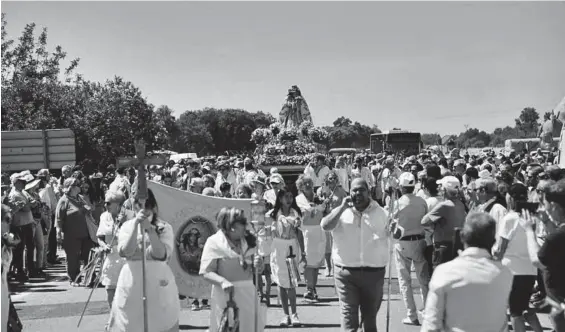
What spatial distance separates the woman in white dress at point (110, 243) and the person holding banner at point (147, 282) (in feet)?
5.30

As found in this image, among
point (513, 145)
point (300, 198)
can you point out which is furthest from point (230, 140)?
point (300, 198)

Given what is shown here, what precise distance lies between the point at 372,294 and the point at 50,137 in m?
14.2

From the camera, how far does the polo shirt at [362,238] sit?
285 inches

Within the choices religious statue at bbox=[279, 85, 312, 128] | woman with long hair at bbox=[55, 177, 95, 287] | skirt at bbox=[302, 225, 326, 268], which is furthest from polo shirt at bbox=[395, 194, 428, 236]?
religious statue at bbox=[279, 85, 312, 128]

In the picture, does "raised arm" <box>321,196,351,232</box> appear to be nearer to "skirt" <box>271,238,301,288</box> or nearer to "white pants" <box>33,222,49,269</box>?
"skirt" <box>271,238,301,288</box>

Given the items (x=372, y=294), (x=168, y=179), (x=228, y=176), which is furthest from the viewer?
(x=228, y=176)

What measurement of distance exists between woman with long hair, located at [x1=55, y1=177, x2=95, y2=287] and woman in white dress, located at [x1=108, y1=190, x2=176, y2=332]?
23.3 ft

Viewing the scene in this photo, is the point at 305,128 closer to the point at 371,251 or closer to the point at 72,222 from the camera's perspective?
the point at 72,222

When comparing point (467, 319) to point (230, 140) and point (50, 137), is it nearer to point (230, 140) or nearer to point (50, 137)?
point (50, 137)

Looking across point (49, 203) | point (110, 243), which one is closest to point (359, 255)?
point (110, 243)

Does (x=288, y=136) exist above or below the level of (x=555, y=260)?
above

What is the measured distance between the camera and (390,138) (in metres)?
58.0

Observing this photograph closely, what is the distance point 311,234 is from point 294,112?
27.5 m

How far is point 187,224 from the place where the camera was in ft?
30.7
